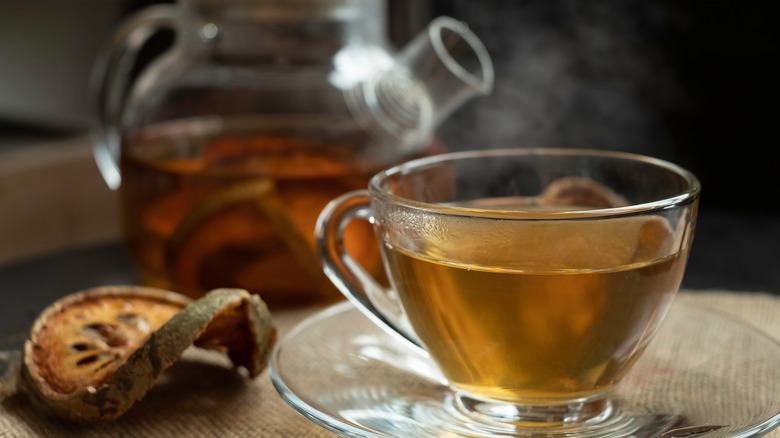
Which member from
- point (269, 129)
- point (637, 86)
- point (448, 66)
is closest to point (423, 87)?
point (448, 66)

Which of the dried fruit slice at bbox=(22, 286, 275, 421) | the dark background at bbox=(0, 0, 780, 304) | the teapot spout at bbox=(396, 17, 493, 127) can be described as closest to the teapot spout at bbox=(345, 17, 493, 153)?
the teapot spout at bbox=(396, 17, 493, 127)

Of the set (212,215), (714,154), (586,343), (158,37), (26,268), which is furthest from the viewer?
(158,37)

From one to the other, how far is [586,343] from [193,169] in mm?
547

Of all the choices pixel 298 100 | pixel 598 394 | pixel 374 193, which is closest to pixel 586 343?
pixel 598 394

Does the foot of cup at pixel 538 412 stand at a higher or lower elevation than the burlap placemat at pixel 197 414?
higher

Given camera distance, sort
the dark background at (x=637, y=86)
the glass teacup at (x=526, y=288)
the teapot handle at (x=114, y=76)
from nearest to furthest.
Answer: the glass teacup at (x=526, y=288) → the teapot handle at (x=114, y=76) → the dark background at (x=637, y=86)

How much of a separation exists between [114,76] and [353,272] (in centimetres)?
59

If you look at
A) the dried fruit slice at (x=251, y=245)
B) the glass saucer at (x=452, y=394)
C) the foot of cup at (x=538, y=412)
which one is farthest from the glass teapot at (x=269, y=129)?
the foot of cup at (x=538, y=412)

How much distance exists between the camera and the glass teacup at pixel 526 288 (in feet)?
1.90

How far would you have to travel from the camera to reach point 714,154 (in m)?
1.65

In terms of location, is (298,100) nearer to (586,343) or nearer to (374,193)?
(374,193)

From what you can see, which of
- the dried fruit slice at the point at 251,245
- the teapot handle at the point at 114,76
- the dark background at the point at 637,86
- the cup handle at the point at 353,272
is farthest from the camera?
the dark background at the point at 637,86

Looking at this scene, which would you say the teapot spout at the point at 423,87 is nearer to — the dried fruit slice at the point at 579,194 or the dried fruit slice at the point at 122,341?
the dried fruit slice at the point at 579,194

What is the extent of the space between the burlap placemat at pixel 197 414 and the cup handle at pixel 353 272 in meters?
0.10
